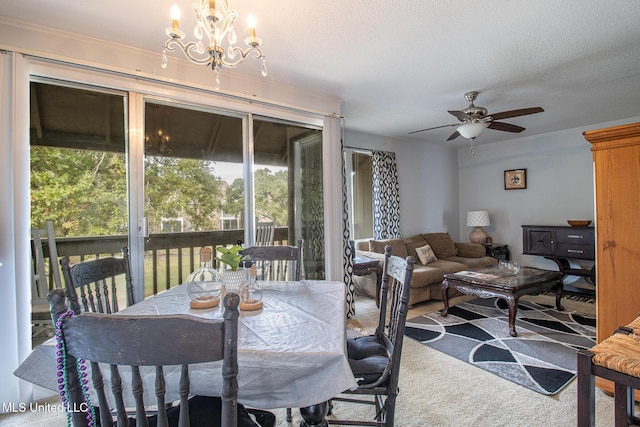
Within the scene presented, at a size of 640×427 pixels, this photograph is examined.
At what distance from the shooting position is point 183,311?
1460 mm

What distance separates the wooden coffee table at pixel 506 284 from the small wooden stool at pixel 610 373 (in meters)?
1.81

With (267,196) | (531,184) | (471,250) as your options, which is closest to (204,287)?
(267,196)

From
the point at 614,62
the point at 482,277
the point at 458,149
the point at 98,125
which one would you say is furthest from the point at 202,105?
the point at 458,149

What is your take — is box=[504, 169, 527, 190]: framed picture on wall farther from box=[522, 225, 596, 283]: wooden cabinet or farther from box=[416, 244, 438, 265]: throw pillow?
box=[416, 244, 438, 265]: throw pillow

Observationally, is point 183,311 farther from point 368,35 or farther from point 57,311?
point 368,35

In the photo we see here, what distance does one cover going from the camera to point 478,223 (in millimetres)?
5605

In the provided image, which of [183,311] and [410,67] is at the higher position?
[410,67]

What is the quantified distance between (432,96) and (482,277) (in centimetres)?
207

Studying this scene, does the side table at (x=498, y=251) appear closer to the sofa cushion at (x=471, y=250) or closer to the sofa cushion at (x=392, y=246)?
the sofa cushion at (x=471, y=250)

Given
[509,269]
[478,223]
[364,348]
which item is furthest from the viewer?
[478,223]

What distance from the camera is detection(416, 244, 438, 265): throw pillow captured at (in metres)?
4.70

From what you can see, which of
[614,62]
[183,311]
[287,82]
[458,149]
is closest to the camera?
[183,311]

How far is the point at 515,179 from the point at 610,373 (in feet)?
16.3

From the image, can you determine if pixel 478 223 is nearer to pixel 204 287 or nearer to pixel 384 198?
pixel 384 198
